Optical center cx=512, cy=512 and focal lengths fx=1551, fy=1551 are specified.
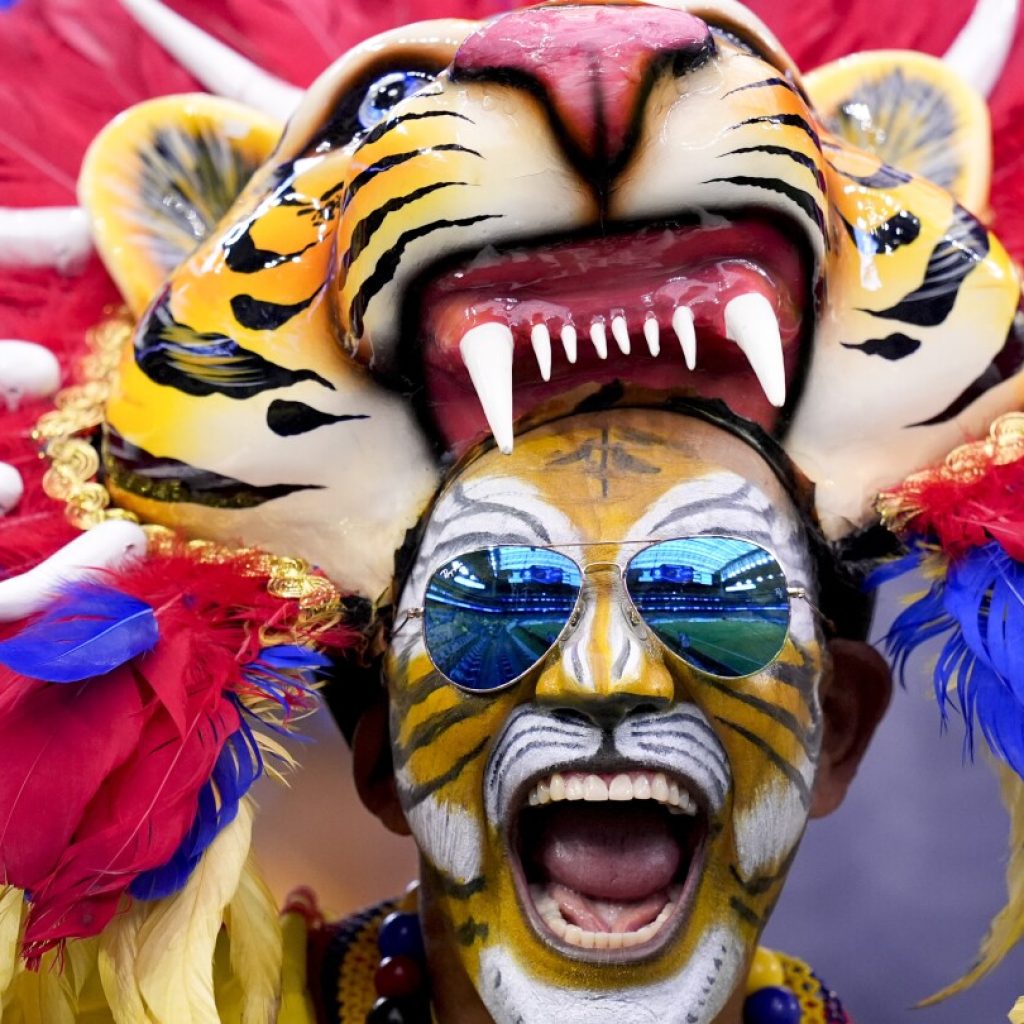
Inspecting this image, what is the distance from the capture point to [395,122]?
1.45 metres

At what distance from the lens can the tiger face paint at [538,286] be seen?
1.40m

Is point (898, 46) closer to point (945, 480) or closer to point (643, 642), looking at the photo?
point (945, 480)

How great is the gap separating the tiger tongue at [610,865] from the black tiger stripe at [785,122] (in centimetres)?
66

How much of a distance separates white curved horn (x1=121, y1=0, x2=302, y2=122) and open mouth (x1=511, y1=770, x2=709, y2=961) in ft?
3.14

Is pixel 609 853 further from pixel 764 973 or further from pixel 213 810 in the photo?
pixel 764 973

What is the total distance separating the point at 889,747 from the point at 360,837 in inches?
36.0

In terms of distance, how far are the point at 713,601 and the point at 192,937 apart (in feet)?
1.89

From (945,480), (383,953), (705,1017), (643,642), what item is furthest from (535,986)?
(945,480)

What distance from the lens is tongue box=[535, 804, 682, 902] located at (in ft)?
4.94

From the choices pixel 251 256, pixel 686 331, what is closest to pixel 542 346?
pixel 686 331

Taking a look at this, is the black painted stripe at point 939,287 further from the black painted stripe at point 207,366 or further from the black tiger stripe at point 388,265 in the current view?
the black painted stripe at point 207,366

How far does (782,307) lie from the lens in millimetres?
1496

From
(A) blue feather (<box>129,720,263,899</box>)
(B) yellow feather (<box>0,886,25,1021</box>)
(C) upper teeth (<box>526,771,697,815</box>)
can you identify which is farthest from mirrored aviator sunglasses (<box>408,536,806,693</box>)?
(B) yellow feather (<box>0,886,25,1021</box>)

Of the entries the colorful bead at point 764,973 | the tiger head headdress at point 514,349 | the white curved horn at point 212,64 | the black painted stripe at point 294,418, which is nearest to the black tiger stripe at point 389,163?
the tiger head headdress at point 514,349
